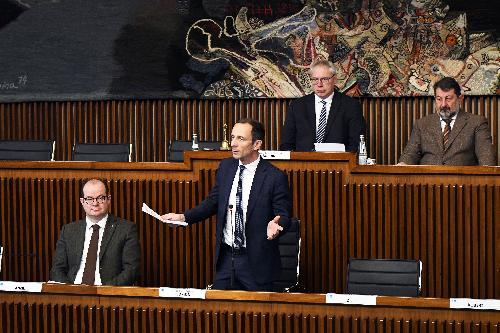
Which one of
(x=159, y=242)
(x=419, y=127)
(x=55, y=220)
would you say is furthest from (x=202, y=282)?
(x=419, y=127)

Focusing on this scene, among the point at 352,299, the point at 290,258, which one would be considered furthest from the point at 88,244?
the point at 352,299

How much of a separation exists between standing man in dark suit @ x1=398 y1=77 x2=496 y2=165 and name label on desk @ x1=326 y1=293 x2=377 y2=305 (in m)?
1.97

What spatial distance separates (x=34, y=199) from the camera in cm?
713

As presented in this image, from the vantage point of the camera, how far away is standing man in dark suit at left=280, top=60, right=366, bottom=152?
7133mm

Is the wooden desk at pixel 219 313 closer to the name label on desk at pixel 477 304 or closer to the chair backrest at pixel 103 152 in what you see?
the name label on desk at pixel 477 304

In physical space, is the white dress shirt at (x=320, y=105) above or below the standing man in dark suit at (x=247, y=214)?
above

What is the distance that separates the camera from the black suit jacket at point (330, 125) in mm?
7141

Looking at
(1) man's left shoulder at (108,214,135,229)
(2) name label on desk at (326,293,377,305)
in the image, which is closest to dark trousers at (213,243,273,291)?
(1) man's left shoulder at (108,214,135,229)

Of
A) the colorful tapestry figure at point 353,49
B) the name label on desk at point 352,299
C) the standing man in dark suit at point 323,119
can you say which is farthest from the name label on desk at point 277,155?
the colorful tapestry figure at point 353,49

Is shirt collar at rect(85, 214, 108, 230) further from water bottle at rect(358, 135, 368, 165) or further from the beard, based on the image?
the beard

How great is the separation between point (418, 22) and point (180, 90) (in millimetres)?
1826

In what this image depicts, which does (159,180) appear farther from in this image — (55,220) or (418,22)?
(418,22)

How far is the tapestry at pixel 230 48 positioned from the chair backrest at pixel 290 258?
240cm

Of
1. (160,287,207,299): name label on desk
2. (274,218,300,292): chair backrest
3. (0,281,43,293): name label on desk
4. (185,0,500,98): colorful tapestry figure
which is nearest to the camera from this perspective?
(160,287,207,299): name label on desk
